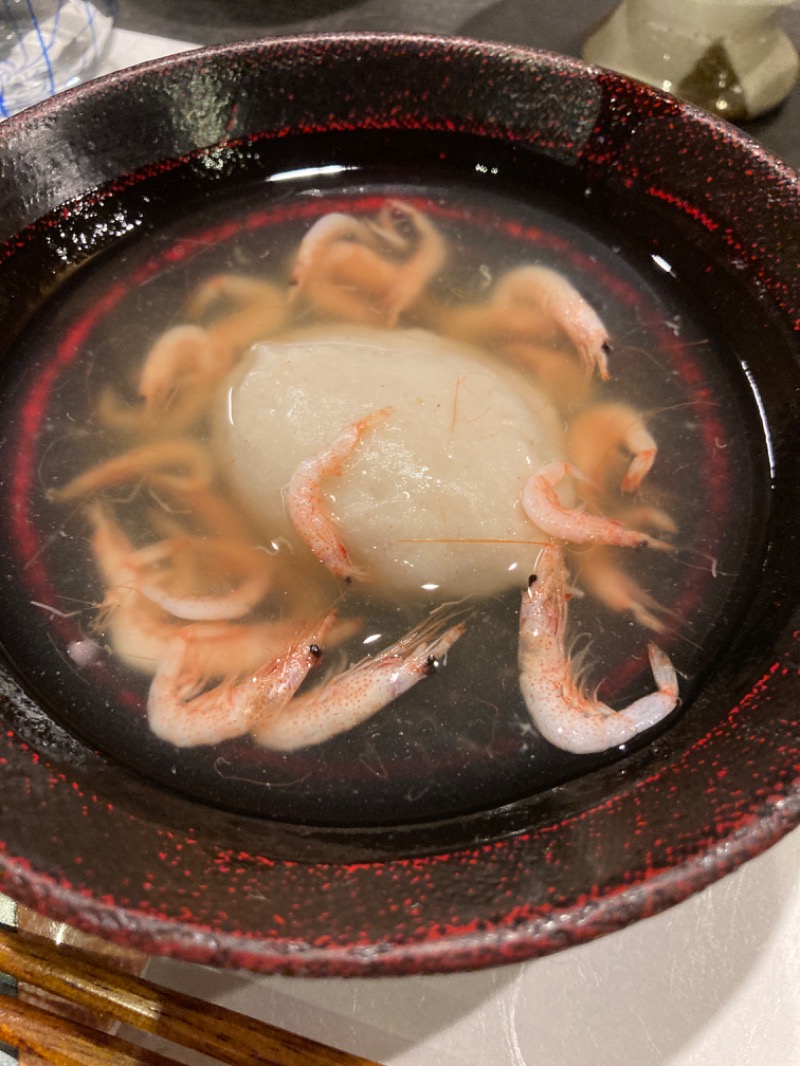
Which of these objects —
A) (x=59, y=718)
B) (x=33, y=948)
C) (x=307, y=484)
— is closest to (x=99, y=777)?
(x=59, y=718)

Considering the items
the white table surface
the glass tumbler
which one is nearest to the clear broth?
the white table surface

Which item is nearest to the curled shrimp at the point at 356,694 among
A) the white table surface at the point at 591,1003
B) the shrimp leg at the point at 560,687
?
the shrimp leg at the point at 560,687

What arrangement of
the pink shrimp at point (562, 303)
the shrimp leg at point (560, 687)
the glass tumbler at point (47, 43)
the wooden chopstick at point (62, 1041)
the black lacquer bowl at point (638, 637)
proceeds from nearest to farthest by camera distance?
the black lacquer bowl at point (638, 637), the wooden chopstick at point (62, 1041), the shrimp leg at point (560, 687), the pink shrimp at point (562, 303), the glass tumbler at point (47, 43)

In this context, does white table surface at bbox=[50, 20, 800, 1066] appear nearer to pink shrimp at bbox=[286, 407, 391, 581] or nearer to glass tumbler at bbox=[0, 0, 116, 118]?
pink shrimp at bbox=[286, 407, 391, 581]

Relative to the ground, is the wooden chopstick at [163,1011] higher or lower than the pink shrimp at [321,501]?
lower

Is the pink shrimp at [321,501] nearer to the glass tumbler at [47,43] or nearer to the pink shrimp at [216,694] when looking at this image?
the pink shrimp at [216,694]

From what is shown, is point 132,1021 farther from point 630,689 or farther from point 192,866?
point 630,689
